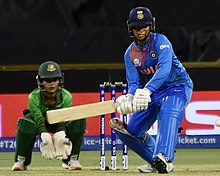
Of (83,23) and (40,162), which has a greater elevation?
(83,23)

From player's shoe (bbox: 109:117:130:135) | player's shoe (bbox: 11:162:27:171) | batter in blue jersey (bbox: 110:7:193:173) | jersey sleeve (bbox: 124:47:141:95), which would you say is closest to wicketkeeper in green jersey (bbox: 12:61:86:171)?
player's shoe (bbox: 11:162:27:171)

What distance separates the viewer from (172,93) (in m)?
8.20

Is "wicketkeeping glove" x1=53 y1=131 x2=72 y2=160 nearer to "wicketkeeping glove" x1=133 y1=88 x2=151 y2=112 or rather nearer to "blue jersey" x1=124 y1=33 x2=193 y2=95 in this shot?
"blue jersey" x1=124 y1=33 x2=193 y2=95

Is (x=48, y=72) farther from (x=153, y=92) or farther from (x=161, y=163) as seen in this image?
(x=161, y=163)

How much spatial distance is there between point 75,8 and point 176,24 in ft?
4.96

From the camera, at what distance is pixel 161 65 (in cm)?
788

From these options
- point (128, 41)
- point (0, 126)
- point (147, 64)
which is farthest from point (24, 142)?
point (128, 41)

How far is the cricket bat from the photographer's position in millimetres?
7148

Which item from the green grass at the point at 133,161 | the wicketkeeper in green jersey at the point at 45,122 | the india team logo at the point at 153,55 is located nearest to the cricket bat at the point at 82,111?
the india team logo at the point at 153,55

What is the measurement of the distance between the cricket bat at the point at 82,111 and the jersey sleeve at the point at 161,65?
705 millimetres

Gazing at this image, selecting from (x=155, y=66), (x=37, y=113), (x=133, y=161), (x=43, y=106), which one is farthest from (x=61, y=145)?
(x=133, y=161)

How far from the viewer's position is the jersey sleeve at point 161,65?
780 centimetres

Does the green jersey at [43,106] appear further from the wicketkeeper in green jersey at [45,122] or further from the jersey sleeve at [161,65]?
the jersey sleeve at [161,65]

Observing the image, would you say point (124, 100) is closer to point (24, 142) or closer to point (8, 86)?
point (24, 142)
